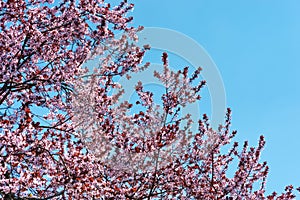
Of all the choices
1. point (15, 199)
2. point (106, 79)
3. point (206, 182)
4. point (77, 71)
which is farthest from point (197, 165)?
point (15, 199)

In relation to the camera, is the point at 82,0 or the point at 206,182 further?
the point at 206,182

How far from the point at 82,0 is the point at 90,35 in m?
0.84

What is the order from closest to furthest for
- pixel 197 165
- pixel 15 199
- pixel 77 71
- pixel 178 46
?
pixel 15 199, pixel 178 46, pixel 77 71, pixel 197 165

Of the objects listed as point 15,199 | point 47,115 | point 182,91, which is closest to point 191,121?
point 182,91

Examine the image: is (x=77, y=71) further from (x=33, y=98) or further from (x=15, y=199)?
(x=15, y=199)

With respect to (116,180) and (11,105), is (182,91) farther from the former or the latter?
(11,105)

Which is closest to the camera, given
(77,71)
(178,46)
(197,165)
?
(178,46)

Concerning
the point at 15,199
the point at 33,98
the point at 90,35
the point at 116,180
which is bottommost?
the point at 15,199

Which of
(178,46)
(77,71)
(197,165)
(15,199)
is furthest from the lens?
(197,165)

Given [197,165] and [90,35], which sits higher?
[90,35]

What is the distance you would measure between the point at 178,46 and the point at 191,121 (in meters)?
1.82

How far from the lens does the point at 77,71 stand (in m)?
9.74

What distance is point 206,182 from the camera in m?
11.6

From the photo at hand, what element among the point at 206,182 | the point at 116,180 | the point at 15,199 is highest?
the point at 206,182
